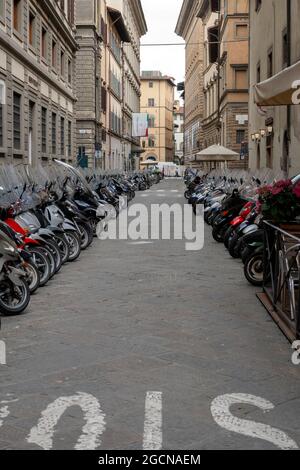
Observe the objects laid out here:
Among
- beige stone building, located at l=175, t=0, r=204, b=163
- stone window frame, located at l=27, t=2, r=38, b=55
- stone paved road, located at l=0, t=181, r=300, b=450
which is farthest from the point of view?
beige stone building, located at l=175, t=0, r=204, b=163

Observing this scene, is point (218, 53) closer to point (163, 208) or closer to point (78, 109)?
point (78, 109)

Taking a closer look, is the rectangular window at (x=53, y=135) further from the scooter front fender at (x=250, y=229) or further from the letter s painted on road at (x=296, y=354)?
the letter s painted on road at (x=296, y=354)

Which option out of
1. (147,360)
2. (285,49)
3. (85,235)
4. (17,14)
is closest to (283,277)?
(147,360)

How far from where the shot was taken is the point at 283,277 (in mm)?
6805

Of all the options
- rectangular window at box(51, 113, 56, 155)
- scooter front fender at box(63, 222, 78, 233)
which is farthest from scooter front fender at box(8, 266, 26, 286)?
rectangular window at box(51, 113, 56, 155)

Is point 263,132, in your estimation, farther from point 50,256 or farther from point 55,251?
point 50,256

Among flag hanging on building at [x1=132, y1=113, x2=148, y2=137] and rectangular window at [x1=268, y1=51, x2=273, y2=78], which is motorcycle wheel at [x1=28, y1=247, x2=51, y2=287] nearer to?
rectangular window at [x1=268, y1=51, x2=273, y2=78]

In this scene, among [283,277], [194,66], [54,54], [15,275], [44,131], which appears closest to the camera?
[283,277]

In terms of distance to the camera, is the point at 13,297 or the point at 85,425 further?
the point at 13,297

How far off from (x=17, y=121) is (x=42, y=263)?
1505 centimetres

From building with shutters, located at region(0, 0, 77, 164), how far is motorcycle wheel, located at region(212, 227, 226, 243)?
851 centimetres

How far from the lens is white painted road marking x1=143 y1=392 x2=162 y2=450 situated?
12.3 ft

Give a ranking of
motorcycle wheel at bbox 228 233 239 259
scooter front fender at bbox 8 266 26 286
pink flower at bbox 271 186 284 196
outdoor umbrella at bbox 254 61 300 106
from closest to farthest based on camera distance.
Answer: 1. scooter front fender at bbox 8 266 26 286
2. pink flower at bbox 271 186 284 196
3. outdoor umbrella at bbox 254 61 300 106
4. motorcycle wheel at bbox 228 233 239 259

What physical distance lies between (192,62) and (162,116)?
3952 centimetres
